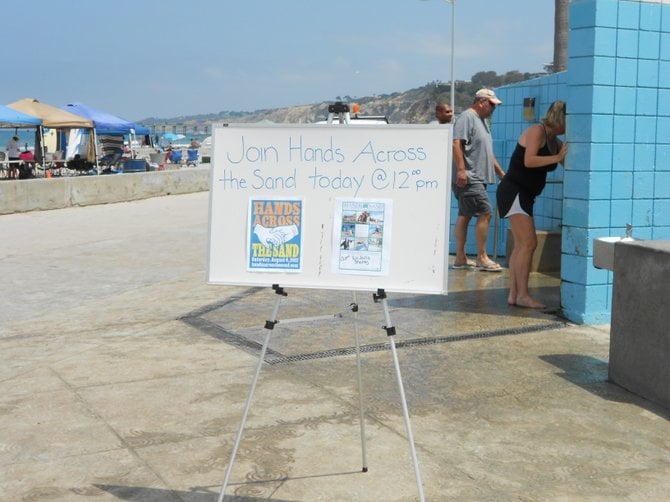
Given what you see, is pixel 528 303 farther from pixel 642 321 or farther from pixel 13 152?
pixel 13 152

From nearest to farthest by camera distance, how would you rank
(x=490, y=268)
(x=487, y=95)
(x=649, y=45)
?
(x=649, y=45), (x=487, y=95), (x=490, y=268)

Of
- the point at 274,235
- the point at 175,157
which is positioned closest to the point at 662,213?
the point at 274,235

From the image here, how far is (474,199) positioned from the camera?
30.7 ft

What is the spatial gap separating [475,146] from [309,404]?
16.1ft

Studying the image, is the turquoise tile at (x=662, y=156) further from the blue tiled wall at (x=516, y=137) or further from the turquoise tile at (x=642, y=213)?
A: the blue tiled wall at (x=516, y=137)

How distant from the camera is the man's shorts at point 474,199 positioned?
368 inches

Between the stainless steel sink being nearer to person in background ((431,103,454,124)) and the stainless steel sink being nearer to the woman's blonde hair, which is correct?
the woman's blonde hair

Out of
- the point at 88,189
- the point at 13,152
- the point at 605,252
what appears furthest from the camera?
the point at 13,152

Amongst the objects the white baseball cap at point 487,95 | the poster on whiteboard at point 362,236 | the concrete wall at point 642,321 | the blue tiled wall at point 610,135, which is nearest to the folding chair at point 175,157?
the white baseball cap at point 487,95

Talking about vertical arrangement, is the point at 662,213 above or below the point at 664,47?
below

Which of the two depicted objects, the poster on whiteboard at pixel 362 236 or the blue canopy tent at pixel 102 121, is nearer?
the poster on whiteboard at pixel 362 236

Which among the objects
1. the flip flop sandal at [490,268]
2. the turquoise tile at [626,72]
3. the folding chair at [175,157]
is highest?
the folding chair at [175,157]

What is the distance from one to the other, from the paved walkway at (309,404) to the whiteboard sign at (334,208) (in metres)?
0.91

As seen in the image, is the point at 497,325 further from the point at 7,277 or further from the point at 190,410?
the point at 7,277
